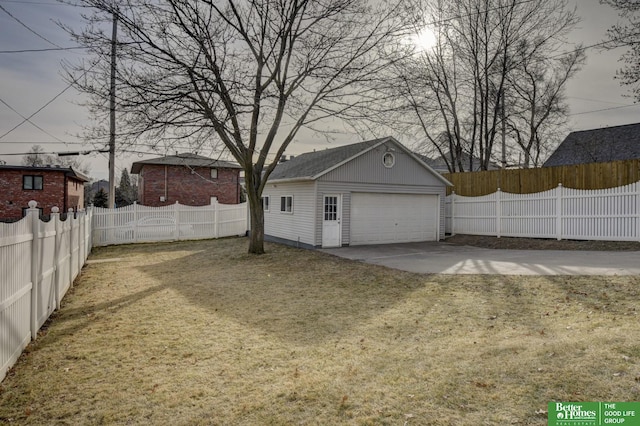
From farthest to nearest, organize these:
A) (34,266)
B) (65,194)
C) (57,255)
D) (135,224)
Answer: (65,194) < (135,224) < (57,255) < (34,266)

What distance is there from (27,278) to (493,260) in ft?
33.6

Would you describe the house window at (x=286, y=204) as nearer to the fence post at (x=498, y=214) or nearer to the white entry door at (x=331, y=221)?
the white entry door at (x=331, y=221)

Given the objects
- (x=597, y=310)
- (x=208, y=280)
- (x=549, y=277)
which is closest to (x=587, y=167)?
(x=549, y=277)

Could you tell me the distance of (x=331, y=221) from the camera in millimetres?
14055

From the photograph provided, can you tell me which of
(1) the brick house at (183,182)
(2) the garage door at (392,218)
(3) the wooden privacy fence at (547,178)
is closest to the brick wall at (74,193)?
(1) the brick house at (183,182)

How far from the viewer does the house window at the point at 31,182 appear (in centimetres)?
2416

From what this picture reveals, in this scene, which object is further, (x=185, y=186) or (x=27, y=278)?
(x=185, y=186)

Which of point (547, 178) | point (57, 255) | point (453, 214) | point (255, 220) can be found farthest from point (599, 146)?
point (57, 255)

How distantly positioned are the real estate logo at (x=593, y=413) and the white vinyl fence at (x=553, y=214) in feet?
36.6

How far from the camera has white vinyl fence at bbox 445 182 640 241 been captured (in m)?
11.8

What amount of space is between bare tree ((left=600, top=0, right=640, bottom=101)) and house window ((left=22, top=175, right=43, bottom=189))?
99.1ft

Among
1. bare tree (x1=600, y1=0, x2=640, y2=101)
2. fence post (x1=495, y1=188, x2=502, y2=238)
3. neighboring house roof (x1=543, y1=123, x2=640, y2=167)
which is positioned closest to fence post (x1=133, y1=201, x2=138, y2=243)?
fence post (x1=495, y1=188, x2=502, y2=238)

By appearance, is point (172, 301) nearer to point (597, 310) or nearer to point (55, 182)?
point (597, 310)

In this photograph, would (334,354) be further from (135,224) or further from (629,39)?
(135,224)
